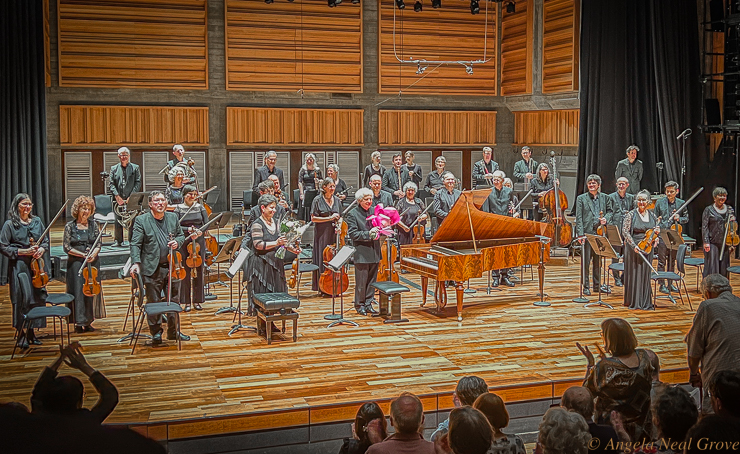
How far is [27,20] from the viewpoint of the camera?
11.2m

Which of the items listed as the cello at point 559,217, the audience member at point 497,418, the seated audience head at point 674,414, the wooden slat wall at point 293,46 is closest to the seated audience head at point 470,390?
the audience member at point 497,418

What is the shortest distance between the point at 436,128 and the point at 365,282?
361 inches

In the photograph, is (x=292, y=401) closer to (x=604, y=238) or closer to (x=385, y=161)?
(x=604, y=238)

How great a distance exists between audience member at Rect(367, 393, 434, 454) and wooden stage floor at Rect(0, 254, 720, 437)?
231 centimetres

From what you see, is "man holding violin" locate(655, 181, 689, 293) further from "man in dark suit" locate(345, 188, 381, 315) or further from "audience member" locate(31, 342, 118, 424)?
"audience member" locate(31, 342, 118, 424)

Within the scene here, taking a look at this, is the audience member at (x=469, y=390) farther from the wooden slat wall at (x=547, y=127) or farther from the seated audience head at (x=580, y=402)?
the wooden slat wall at (x=547, y=127)

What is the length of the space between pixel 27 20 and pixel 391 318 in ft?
21.7

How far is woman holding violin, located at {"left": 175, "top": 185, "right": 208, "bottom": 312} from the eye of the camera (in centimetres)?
939

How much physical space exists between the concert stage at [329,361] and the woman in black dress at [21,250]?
346 millimetres

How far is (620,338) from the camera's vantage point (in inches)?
168

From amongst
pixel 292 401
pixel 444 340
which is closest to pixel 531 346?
pixel 444 340

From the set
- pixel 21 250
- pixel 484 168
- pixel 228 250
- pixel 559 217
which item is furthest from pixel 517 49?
pixel 21 250

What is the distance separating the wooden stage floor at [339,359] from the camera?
6531 mm

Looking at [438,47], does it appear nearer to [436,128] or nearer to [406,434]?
[436,128]
